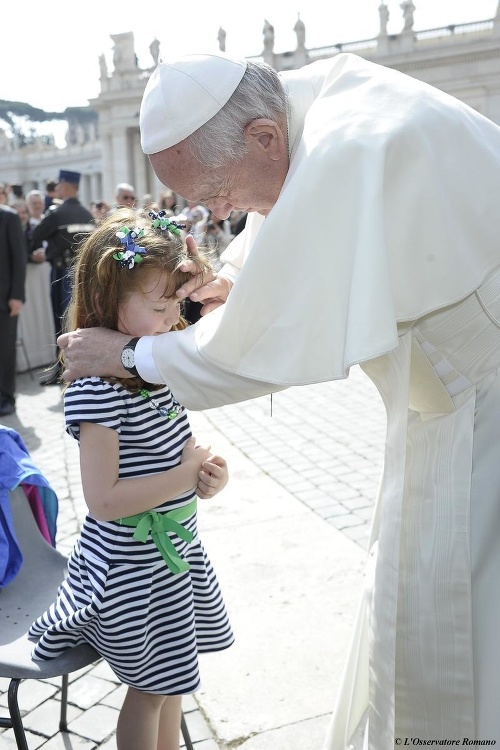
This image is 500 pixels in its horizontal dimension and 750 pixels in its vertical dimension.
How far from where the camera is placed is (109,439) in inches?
69.8

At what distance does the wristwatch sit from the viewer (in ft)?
5.48

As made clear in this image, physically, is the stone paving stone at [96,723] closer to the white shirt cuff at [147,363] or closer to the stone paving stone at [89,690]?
the stone paving stone at [89,690]

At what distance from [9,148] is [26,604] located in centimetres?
7827

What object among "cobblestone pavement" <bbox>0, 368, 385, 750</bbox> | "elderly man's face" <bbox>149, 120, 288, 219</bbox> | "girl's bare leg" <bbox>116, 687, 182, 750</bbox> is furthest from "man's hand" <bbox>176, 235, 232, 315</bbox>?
"cobblestone pavement" <bbox>0, 368, 385, 750</bbox>

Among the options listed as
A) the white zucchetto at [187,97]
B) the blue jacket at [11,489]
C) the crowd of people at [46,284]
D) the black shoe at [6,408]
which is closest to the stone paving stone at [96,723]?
the blue jacket at [11,489]

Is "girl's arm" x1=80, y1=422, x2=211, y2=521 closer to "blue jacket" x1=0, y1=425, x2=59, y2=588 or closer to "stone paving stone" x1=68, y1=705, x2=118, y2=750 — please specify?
"blue jacket" x1=0, y1=425, x2=59, y2=588

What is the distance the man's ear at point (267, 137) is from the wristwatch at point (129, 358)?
1.63 feet

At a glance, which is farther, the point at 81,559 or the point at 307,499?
the point at 307,499

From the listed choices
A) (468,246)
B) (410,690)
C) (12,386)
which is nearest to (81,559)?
(410,690)

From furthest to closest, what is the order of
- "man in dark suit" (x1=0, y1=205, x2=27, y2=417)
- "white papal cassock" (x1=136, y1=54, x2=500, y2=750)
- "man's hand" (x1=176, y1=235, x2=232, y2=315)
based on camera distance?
"man in dark suit" (x1=0, y1=205, x2=27, y2=417), "man's hand" (x1=176, y1=235, x2=232, y2=315), "white papal cassock" (x1=136, y1=54, x2=500, y2=750)

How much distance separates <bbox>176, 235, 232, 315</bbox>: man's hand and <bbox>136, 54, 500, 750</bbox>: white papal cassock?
0.27 m

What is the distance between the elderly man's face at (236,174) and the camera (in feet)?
5.54

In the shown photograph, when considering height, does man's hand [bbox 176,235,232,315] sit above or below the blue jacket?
above

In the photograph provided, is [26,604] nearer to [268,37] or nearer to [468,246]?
[468,246]
